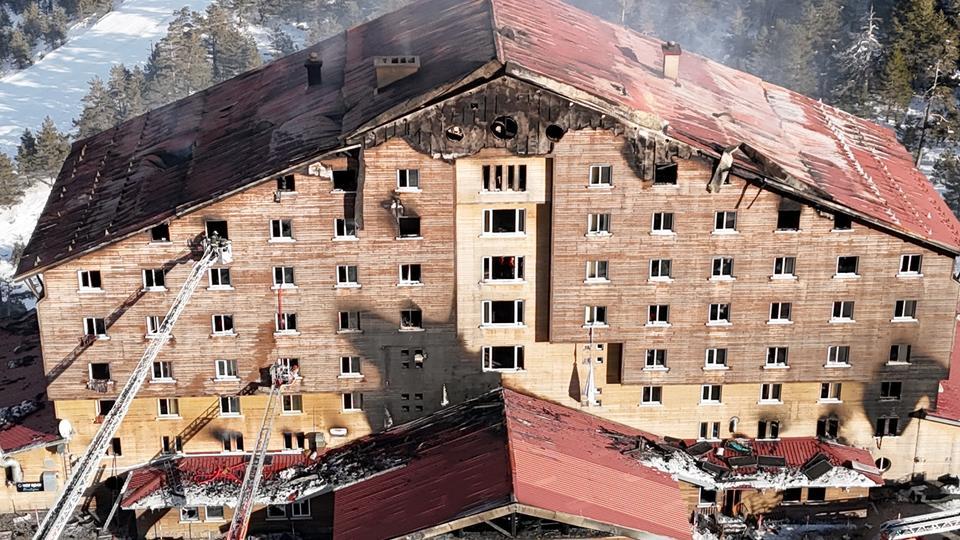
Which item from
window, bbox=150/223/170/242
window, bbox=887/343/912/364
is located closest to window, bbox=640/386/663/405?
window, bbox=887/343/912/364

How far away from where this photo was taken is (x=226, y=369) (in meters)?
59.2

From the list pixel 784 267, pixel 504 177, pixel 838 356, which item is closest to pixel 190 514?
pixel 504 177

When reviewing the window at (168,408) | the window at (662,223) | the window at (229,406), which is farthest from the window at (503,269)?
the window at (168,408)

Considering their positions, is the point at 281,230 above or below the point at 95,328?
above

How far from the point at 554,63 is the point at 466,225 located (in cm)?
956

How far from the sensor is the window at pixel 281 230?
56.7 m

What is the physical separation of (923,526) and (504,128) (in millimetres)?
26799

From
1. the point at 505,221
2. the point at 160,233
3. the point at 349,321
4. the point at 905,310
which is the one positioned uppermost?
the point at 505,221

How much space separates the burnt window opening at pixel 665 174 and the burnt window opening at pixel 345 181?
1426 centimetres

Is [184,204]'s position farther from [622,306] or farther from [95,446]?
[622,306]

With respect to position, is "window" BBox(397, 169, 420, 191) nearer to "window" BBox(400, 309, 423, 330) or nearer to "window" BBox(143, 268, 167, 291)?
"window" BBox(400, 309, 423, 330)

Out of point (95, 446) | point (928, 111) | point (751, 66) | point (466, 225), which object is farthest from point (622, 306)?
point (751, 66)

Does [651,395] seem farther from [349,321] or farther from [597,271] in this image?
[349,321]

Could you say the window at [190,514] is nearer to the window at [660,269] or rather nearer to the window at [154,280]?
the window at [154,280]
